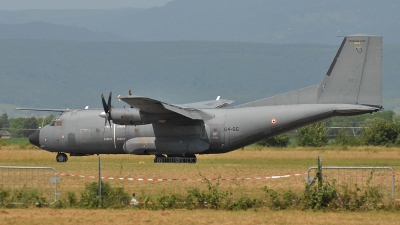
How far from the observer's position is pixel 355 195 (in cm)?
1959

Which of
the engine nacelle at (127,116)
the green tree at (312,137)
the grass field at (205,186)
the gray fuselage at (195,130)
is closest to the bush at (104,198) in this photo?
the grass field at (205,186)

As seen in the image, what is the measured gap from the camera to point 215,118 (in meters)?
33.7

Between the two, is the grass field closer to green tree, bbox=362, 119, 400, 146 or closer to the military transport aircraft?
the military transport aircraft

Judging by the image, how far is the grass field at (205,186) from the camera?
18.5 meters

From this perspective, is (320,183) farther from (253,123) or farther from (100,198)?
(253,123)

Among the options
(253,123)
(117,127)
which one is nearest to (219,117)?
(253,123)

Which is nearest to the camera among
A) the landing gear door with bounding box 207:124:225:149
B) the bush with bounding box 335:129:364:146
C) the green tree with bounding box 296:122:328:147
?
the landing gear door with bounding box 207:124:225:149

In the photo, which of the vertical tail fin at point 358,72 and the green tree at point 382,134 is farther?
the green tree at point 382,134

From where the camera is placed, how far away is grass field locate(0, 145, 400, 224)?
18500mm

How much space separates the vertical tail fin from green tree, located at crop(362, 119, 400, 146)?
20442 mm

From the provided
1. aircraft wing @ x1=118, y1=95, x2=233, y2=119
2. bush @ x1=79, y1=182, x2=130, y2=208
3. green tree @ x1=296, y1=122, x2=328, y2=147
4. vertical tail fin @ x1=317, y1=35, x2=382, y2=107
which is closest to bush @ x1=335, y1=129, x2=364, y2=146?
green tree @ x1=296, y1=122, x2=328, y2=147

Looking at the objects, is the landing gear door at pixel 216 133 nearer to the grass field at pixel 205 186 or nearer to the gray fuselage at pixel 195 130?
the gray fuselage at pixel 195 130

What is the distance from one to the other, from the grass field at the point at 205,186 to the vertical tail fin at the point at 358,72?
3715mm

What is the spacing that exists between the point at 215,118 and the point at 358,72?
652 cm
